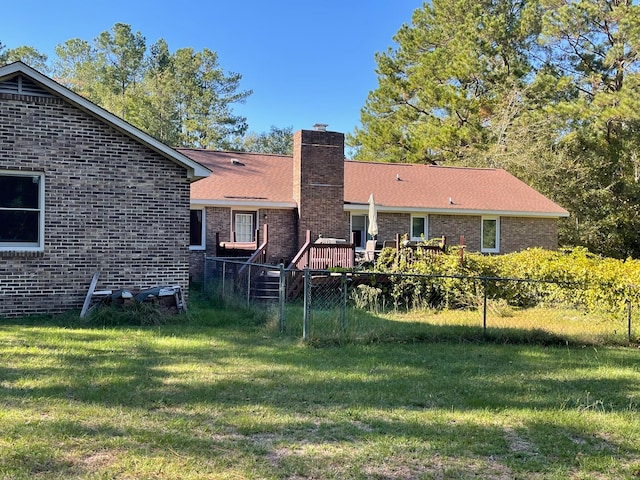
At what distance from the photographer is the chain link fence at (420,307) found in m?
9.52

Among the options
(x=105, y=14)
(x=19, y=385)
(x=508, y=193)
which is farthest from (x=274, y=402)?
(x=105, y=14)

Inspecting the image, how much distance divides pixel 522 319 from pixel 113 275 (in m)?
Answer: 8.31

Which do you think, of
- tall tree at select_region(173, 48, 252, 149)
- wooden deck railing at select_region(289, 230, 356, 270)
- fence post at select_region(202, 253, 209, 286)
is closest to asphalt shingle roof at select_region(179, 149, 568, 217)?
fence post at select_region(202, 253, 209, 286)

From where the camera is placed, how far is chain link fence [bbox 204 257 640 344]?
9.52m

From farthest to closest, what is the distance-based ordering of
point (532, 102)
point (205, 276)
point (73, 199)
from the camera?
point (532, 102)
point (205, 276)
point (73, 199)

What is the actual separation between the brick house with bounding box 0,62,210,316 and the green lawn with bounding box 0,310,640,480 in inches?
72.4

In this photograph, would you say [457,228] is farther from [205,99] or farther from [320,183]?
[205,99]

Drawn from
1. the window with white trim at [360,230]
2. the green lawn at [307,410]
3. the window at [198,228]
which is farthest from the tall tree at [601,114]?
the green lawn at [307,410]

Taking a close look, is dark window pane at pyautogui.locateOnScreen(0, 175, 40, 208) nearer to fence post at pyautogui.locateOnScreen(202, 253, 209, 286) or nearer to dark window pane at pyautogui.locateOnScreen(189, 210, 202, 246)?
fence post at pyautogui.locateOnScreen(202, 253, 209, 286)

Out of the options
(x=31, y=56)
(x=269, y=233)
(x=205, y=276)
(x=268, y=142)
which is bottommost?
(x=205, y=276)

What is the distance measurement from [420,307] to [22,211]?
Answer: 869 cm

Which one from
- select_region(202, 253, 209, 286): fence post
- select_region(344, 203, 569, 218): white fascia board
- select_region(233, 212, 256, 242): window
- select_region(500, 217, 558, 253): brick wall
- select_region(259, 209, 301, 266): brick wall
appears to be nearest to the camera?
select_region(202, 253, 209, 286): fence post

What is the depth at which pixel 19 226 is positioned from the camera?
10.5m

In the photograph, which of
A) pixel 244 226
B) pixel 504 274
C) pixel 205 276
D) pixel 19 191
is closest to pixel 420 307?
pixel 504 274
